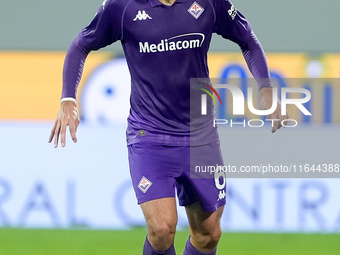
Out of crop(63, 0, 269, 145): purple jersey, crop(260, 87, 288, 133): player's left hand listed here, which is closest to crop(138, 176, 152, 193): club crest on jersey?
crop(63, 0, 269, 145): purple jersey

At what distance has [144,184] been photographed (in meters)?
4.23

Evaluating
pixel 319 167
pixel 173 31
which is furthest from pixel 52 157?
pixel 173 31

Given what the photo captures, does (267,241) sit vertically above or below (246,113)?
below

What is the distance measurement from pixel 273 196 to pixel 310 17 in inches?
62.5

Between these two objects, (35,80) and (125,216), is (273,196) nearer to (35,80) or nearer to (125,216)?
(125,216)

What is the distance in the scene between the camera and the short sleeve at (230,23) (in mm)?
4410

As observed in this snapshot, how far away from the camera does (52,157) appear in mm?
6633

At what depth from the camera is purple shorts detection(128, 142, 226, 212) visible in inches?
167

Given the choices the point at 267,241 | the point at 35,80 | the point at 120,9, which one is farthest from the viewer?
the point at 35,80

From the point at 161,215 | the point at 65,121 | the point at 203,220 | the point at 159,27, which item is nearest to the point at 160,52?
the point at 159,27

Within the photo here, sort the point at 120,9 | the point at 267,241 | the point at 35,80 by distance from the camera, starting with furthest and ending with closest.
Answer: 1. the point at 35,80
2. the point at 267,241
3. the point at 120,9

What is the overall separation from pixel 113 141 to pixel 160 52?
96.9 inches

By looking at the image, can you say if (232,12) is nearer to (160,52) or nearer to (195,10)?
(195,10)

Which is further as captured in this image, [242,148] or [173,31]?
[242,148]
